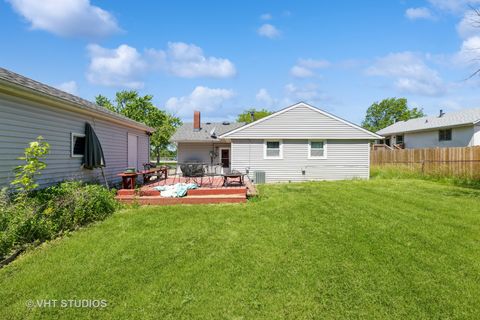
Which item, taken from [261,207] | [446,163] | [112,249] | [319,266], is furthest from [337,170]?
[112,249]

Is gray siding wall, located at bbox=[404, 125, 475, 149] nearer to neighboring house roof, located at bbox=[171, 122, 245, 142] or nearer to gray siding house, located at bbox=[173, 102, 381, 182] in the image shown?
gray siding house, located at bbox=[173, 102, 381, 182]

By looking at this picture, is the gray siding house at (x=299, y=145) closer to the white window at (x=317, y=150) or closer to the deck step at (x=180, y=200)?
the white window at (x=317, y=150)

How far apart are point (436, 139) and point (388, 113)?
47.6 metres

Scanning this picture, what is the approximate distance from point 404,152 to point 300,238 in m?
17.0

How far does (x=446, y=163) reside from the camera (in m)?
15.4

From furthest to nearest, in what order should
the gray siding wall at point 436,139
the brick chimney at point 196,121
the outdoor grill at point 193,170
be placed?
the brick chimney at point 196,121 → the gray siding wall at point 436,139 → the outdoor grill at point 193,170

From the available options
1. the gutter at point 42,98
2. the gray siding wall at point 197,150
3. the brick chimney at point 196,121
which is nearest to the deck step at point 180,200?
the gutter at point 42,98

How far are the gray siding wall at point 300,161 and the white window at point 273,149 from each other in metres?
0.18

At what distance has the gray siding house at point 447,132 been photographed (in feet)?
66.9

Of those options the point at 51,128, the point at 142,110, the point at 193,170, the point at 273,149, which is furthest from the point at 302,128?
the point at 142,110

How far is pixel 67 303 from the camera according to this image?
3.24 m

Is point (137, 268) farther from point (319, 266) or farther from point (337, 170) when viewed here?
point (337, 170)

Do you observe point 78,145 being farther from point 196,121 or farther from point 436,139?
point 436,139

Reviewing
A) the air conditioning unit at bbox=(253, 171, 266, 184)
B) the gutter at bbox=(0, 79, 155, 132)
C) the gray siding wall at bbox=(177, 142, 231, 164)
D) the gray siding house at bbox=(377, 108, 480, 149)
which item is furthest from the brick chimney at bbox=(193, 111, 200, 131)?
the gray siding house at bbox=(377, 108, 480, 149)
